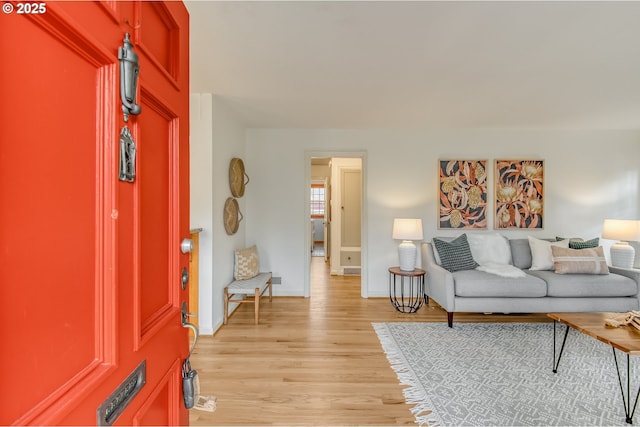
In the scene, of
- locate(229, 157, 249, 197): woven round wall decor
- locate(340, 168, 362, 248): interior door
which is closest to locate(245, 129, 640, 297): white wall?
locate(229, 157, 249, 197): woven round wall decor

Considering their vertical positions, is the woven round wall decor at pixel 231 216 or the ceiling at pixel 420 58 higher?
the ceiling at pixel 420 58

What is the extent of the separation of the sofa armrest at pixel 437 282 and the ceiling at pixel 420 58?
1734mm

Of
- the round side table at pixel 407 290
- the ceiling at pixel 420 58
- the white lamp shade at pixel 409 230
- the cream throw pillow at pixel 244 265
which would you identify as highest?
the ceiling at pixel 420 58

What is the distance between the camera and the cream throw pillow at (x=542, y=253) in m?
3.48

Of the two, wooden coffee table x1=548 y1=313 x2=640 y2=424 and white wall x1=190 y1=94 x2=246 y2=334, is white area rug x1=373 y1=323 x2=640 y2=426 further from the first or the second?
white wall x1=190 y1=94 x2=246 y2=334

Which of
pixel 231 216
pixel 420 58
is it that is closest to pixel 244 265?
pixel 231 216

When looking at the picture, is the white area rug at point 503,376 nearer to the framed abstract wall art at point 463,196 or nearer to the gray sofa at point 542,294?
the gray sofa at point 542,294

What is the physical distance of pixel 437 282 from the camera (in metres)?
3.40

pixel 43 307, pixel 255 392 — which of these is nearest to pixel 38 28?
pixel 43 307

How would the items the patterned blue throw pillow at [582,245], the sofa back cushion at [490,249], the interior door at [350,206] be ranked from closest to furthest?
the patterned blue throw pillow at [582,245] → the sofa back cushion at [490,249] → the interior door at [350,206]

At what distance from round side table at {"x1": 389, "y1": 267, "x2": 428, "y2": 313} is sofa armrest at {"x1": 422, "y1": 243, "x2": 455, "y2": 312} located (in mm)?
110

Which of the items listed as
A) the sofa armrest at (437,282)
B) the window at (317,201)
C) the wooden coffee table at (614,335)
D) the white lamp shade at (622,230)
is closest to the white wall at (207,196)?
the sofa armrest at (437,282)

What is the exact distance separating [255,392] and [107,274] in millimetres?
1825

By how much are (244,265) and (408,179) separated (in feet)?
8.20
